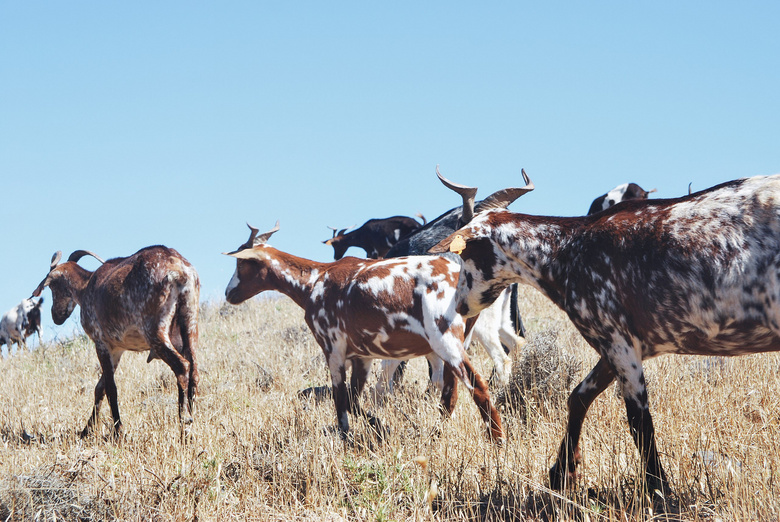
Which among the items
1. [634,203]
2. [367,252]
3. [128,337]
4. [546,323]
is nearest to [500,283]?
[634,203]

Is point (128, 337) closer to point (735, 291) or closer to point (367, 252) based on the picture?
point (735, 291)

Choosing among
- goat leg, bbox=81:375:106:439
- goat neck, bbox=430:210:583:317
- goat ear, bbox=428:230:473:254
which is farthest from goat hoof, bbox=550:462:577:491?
goat leg, bbox=81:375:106:439

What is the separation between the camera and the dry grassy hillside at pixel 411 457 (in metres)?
5.41

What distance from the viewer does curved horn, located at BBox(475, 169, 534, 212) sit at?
6.98 metres

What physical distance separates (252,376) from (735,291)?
8453 millimetres

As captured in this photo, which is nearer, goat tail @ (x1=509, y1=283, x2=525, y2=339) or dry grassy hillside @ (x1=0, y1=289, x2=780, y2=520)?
dry grassy hillside @ (x1=0, y1=289, x2=780, y2=520)

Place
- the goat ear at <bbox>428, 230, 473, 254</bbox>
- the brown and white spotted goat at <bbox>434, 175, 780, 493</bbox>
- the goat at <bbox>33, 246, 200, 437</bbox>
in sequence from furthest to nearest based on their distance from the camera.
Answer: the goat at <bbox>33, 246, 200, 437</bbox> → the goat ear at <bbox>428, 230, 473, 254</bbox> → the brown and white spotted goat at <bbox>434, 175, 780, 493</bbox>

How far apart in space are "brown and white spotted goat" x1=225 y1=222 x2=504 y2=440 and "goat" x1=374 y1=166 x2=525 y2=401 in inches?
25.0

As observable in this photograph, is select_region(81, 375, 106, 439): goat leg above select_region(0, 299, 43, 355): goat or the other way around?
the other way around

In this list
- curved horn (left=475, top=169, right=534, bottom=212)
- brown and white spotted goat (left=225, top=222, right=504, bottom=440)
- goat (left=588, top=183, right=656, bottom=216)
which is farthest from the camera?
goat (left=588, top=183, right=656, bottom=216)

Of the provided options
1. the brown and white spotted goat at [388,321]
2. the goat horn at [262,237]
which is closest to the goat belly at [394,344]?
the brown and white spotted goat at [388,321]

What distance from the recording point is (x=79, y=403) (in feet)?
36.5

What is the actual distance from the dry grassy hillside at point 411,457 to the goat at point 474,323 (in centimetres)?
47

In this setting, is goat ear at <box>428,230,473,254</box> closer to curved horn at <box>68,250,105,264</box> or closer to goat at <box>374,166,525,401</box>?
goat at <box>374,166,525,401</box>
